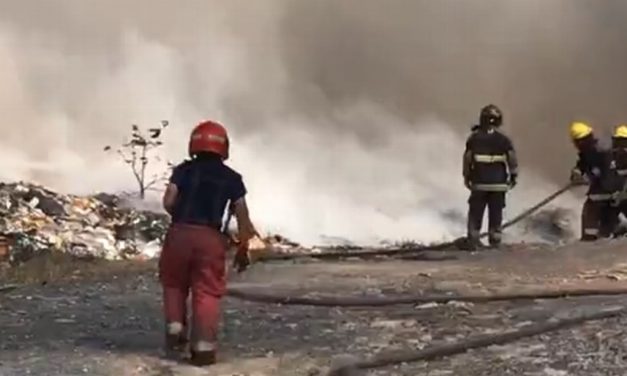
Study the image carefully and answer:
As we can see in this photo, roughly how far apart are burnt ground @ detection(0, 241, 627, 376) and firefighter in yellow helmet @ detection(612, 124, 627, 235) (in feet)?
4.61

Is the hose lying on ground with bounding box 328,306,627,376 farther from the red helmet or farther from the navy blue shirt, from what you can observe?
the red helmet

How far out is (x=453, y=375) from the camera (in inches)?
→ 171

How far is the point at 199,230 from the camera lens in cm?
493

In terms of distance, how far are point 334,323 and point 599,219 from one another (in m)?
4.93

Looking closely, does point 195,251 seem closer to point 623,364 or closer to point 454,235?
point 623,364

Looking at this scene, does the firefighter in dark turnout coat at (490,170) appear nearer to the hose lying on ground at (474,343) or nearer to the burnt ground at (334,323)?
the burnt ground at (334,323)

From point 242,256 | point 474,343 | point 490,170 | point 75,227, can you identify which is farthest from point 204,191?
point 75,227

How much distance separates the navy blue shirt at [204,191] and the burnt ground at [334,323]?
595 mm

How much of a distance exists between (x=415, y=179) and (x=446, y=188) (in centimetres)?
51

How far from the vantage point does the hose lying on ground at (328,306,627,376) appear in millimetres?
4418

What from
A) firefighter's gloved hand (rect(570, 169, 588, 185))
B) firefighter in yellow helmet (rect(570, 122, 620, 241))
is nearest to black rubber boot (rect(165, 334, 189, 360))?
firefighter in yellow helmet (rect(570, 122, 620, 241))

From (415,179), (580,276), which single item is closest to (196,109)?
(415,179)

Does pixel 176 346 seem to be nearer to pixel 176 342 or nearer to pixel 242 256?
pixel 176 342

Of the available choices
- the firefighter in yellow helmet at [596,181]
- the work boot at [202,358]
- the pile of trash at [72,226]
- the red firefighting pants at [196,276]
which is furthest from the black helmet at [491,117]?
the work boot at [202,358]
